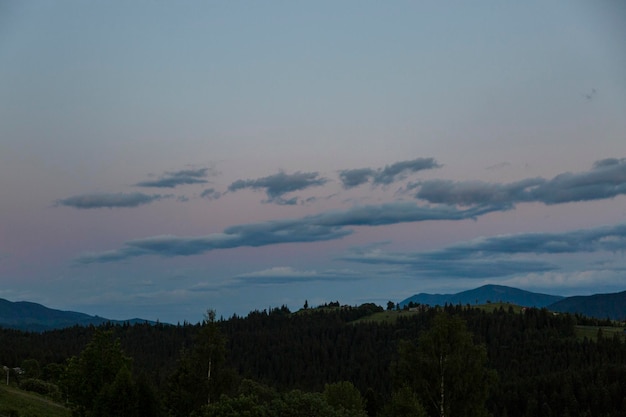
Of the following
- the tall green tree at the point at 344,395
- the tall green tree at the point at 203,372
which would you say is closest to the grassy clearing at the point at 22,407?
the tall green tree at the point at 203,372

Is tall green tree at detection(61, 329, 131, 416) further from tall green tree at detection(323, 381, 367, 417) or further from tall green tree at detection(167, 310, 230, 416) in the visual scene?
tall green tree at detection(323, 381, 367, 417)

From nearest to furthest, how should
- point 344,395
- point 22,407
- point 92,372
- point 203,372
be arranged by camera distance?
point 203,372
point 92,372
point 22,407
point 344,395

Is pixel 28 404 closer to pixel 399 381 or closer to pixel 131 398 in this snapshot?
pixel 131 398

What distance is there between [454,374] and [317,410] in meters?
16.7

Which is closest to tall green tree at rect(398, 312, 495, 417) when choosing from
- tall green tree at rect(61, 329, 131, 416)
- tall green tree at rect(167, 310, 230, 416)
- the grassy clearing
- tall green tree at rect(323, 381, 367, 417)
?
tall green tree at rect(167, 310, 230, 416)

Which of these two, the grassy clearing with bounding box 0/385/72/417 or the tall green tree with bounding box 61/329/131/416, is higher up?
the tall green tree with bounding box 61/329/131/416

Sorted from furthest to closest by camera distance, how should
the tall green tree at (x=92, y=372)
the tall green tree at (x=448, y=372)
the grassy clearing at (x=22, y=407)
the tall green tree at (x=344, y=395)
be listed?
the tall green tree at (x=344, y=395) < the tall green tree at (x=92, y=372) < the grassy clearing at (x=22, y=407) < the tall green tree at (x=448, y=372)

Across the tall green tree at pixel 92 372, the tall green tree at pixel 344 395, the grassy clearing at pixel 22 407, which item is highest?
the tall green tree at pixel 92 372

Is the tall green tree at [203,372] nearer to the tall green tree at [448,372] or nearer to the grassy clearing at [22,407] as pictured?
the tall green tree at [448,372]

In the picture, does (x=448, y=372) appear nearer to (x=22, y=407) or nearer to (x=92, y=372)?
(x=92, y=372)

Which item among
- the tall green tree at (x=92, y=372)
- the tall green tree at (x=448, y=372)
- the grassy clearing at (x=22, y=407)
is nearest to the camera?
the tall green tree at (x=448, y=372)

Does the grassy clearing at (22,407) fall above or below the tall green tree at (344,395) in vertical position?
above

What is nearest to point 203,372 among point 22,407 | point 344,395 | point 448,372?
point 448,372

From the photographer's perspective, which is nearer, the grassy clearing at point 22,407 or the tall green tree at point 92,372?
the grassy clearing at point 22,407
